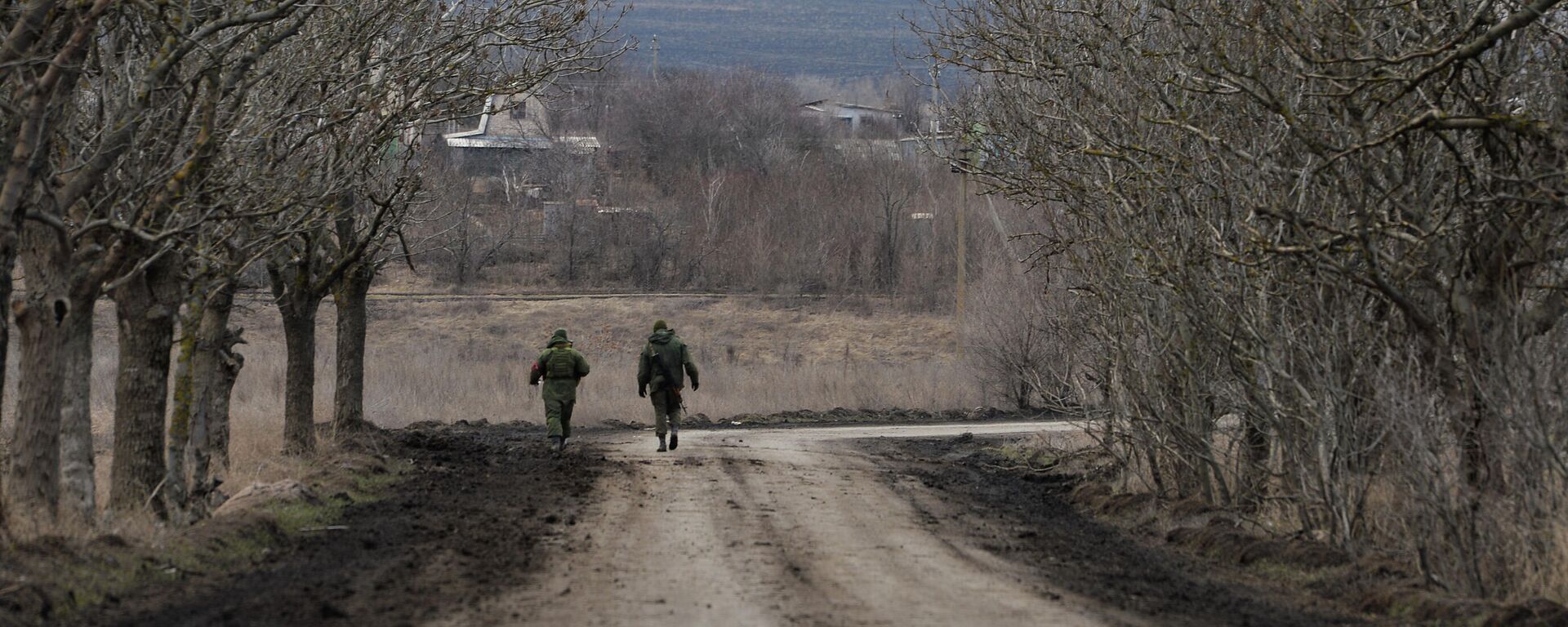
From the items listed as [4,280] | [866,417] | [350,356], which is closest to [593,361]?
[866,417]

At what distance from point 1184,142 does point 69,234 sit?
385 inches

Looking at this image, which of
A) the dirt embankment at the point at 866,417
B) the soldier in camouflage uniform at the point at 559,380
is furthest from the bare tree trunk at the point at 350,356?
the dirt embankment at the point at 866,417

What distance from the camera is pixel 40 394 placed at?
38.3 ft

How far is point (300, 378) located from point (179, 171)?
7754 mm

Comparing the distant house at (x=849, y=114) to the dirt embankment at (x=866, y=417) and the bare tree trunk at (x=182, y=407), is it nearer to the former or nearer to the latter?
the dirt embankment at (x=866, y=417)

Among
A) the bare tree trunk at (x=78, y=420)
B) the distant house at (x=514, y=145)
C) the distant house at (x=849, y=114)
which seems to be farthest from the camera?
the distant house at (x=849, y=114)

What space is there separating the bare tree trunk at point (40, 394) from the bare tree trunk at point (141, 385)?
6.03 ft

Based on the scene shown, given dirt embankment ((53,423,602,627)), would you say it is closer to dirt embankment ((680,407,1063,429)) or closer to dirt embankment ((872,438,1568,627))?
dirt embankment ((872,438,1568,627))

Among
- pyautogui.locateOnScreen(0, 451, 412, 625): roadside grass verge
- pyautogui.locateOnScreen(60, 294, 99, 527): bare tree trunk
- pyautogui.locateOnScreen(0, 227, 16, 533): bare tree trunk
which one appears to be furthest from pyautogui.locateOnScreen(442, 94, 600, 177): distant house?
pyautogui.locateOnScreen(0, 227, 16, 533): bare tree trunk

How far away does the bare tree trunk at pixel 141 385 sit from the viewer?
13.6m

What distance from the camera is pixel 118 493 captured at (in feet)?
45.0

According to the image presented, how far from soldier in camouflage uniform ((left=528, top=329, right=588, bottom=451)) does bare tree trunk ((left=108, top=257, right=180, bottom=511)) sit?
7.49 m

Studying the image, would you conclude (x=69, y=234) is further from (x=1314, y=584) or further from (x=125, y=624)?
(x=1314, y=584)

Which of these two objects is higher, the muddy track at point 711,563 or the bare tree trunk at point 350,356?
the bare tree trunk at point 350,356
